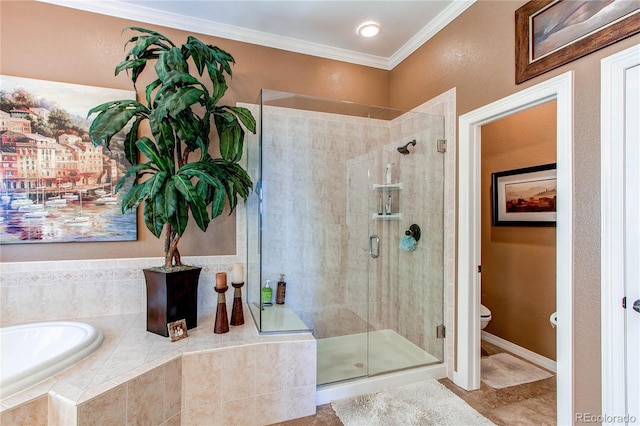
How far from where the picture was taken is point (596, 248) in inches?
55.4

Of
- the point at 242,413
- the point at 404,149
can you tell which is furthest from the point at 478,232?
the point at 242,413

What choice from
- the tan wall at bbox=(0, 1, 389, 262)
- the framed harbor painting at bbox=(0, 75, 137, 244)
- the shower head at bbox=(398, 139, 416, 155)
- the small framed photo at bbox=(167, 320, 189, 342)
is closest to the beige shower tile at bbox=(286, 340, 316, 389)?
the small framed photo at bbox=(167, 320, 189, 342)

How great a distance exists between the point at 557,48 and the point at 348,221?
71.8 inches

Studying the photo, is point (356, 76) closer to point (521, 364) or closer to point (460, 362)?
point (460, 362)

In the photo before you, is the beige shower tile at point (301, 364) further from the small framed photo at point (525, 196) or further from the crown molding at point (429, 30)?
the crown molding at point (429, 30)

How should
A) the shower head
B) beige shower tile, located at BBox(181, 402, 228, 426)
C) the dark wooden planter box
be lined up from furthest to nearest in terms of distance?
the shower head
the dark wooden planter box
beige shower tile, located at BBox(181, 402, 228, 426)

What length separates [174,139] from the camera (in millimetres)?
1887

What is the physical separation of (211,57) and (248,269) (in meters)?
1.68

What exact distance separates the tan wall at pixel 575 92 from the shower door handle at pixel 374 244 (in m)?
1.28

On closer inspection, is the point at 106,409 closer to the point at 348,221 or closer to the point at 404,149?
the point at 348,221

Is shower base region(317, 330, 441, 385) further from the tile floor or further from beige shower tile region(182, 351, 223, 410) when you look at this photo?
beige shower tile region(182, 351, 223, 410)

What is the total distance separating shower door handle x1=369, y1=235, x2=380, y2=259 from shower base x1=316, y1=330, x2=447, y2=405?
0.77 meters

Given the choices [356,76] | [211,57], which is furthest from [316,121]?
[211,57]

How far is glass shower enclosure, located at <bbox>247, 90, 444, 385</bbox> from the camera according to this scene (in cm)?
246
